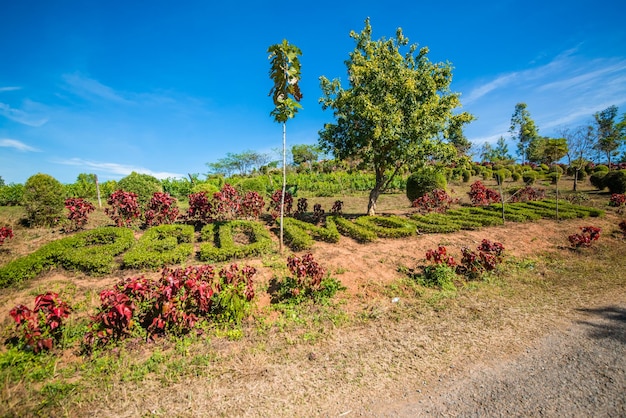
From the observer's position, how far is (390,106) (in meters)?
10.7

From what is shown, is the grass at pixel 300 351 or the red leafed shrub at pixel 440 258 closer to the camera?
the grass at pixel 300 351

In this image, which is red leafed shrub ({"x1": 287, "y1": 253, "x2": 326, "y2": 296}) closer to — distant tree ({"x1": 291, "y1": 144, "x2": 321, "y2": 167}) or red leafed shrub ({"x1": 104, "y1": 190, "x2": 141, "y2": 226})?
red leafed shrub ({"x1": 104, "y1": 190, "x2": 141, "y2": 226})

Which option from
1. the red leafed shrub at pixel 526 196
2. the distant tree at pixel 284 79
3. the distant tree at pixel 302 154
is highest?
the distant tree at pixel 302 154

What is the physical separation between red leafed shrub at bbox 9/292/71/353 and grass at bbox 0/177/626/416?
0.20m

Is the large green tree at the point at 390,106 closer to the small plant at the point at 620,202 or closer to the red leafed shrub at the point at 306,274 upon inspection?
the red leafed shrub at the point at 306,274

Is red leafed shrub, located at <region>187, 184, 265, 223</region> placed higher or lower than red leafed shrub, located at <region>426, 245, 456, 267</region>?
higher

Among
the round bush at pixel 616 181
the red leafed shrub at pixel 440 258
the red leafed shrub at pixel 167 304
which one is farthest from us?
the round bush at pixel 616 181

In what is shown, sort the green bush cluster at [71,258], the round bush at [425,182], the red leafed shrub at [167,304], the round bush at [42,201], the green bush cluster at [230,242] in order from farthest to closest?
the round bush at [425,182] → the round bush at [42,201] → the green bush cluster at [230,242] → the green bush cluster at [71,258] → the red leafed shrub at [167,304]

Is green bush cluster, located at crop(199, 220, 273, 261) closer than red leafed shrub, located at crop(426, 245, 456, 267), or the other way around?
red leafed shrub, located at crop(426, 245, 456, 267)

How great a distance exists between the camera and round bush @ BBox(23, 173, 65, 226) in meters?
10.8

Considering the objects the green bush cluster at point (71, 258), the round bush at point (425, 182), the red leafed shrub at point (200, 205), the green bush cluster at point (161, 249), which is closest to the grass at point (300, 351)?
the green bush cluster at point (71, 258)

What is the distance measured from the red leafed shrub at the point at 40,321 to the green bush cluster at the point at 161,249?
2.74 m

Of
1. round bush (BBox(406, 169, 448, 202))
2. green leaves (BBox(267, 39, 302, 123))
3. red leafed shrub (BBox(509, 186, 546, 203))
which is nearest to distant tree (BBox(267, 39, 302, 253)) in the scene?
green leaves (BBox(267, 39, 302, 123))

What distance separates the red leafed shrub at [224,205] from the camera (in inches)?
420
